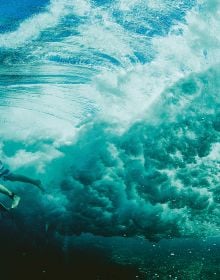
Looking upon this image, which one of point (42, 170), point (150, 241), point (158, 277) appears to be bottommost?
point (158, 277)

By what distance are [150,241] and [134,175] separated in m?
3.04

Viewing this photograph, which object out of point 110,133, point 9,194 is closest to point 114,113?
point 110,133

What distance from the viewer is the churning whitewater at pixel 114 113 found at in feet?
21.7

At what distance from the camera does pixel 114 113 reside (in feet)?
30.8

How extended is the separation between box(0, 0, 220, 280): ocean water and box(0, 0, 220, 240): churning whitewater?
4 centimetres

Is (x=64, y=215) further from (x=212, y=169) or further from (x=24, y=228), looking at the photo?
(x=212, y=169)

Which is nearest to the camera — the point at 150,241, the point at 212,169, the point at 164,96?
the point at 164,96

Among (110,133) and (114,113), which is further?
(110,133)

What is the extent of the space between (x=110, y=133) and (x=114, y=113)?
1.06 m

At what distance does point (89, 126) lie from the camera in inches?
397

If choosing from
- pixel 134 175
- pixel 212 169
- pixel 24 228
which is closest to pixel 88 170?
pixel 134 175

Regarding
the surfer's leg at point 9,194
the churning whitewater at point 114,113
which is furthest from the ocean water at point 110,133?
the surfer's leg at point 9,194

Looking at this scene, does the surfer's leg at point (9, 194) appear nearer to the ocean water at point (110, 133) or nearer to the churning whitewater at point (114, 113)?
the ocean water at point (110, 133)

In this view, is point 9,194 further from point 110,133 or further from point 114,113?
point 110,133
